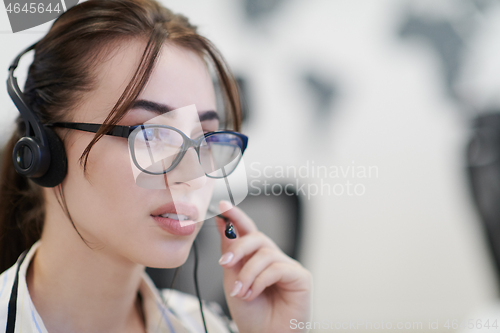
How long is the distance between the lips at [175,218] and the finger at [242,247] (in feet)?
0.43

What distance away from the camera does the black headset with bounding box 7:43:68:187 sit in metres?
0.56

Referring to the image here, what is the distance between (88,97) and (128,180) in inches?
7.3

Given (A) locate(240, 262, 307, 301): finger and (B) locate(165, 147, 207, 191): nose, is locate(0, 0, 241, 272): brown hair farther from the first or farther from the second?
(A) locate(240, 262, 307, 301): finger

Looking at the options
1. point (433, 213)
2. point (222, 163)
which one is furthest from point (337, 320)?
point (222, 163)

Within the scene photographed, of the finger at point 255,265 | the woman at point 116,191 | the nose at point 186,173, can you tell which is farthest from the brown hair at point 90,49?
the finger at point 255,265

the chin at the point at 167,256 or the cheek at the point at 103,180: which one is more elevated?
the cheek at the point at 103,180

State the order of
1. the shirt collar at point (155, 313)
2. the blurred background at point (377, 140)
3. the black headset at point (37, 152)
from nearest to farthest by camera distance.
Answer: the black headset at point (37, 152) < the shirt collar at point (155, 313) < the blurred background at point (377, 140)

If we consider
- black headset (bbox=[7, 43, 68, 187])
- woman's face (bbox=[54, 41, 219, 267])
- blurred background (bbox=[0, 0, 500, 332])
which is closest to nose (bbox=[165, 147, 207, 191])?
woman's face (bbox=[54, 41, 219, 267])

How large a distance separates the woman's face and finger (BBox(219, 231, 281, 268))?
0.12m

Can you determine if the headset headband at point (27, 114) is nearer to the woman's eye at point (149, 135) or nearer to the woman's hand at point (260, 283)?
the woman's eye at point (149, 135)

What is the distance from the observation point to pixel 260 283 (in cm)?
72

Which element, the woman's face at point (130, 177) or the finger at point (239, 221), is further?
the finger at point (239, 221)

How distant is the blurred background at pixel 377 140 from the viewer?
976 mm

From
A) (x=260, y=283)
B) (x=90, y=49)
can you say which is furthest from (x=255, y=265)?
(x=90, y=49)
